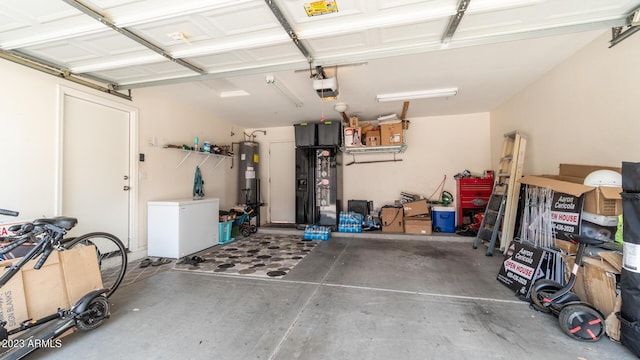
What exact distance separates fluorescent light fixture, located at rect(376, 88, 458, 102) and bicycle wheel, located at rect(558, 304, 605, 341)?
127 inches

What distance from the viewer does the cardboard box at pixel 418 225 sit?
5004 millimetres

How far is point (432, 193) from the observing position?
5.76 meters

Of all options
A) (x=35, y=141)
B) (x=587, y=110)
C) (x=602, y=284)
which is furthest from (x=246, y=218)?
(x=587, y=110)

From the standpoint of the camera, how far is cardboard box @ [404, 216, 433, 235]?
5.00 metres

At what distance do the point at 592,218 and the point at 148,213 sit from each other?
18.0ft

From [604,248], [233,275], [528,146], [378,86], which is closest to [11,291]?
[233,275]

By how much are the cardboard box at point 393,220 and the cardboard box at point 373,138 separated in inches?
55.2

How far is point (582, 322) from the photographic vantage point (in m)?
1.81

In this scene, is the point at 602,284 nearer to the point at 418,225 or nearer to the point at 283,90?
the point at 418,225

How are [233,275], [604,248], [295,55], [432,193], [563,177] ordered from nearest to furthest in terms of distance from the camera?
[604,248]
[295,55]
[563,177]
[233,275]
[432,193]

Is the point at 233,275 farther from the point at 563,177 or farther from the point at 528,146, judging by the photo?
the point at 528,146

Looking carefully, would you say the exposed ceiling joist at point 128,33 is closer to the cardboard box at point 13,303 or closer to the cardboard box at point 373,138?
the cardboard box at point 13,303

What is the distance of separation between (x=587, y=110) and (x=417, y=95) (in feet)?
6.69

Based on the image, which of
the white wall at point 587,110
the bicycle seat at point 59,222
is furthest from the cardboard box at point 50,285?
the white wall at point 587,110
